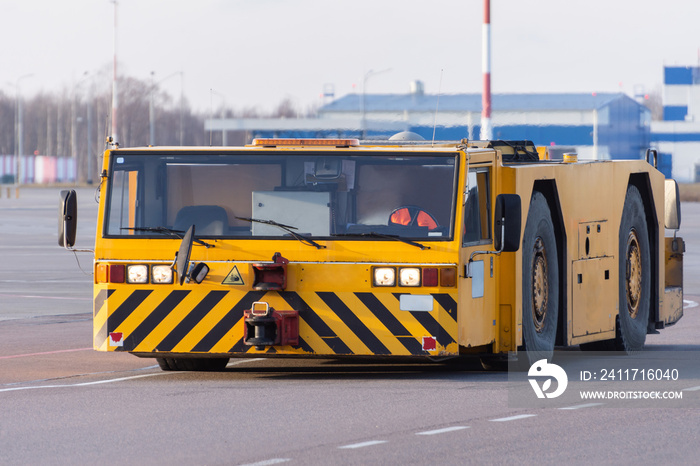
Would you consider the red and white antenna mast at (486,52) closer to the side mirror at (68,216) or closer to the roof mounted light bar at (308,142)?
the roof mounted light bar at (308,142)

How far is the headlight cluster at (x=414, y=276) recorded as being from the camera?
10984 millimetres

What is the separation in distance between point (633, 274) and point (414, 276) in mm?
4365

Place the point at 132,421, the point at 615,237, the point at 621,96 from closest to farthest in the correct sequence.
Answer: the point at 132,421, the point at 615,237, the point at 621,96

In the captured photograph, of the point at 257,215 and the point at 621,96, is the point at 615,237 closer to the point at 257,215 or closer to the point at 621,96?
the point at 257,215

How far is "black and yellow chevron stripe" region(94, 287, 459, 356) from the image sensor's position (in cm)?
1106

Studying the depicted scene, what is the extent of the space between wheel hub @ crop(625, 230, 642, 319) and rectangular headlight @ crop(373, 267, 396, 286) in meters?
4.16

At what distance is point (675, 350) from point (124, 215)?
236 inches

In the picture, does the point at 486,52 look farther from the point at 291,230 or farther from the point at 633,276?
the point at 291,230

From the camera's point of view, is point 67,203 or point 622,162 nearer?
point 67,203

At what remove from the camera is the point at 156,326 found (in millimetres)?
11367

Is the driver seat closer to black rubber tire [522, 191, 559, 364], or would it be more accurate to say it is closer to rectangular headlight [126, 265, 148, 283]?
black rubber tire [522, 191, 559, 364]

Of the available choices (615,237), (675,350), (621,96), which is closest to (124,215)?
(615,237)

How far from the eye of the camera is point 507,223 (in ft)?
37.1

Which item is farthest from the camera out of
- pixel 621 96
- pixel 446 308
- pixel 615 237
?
pixel 621 96
